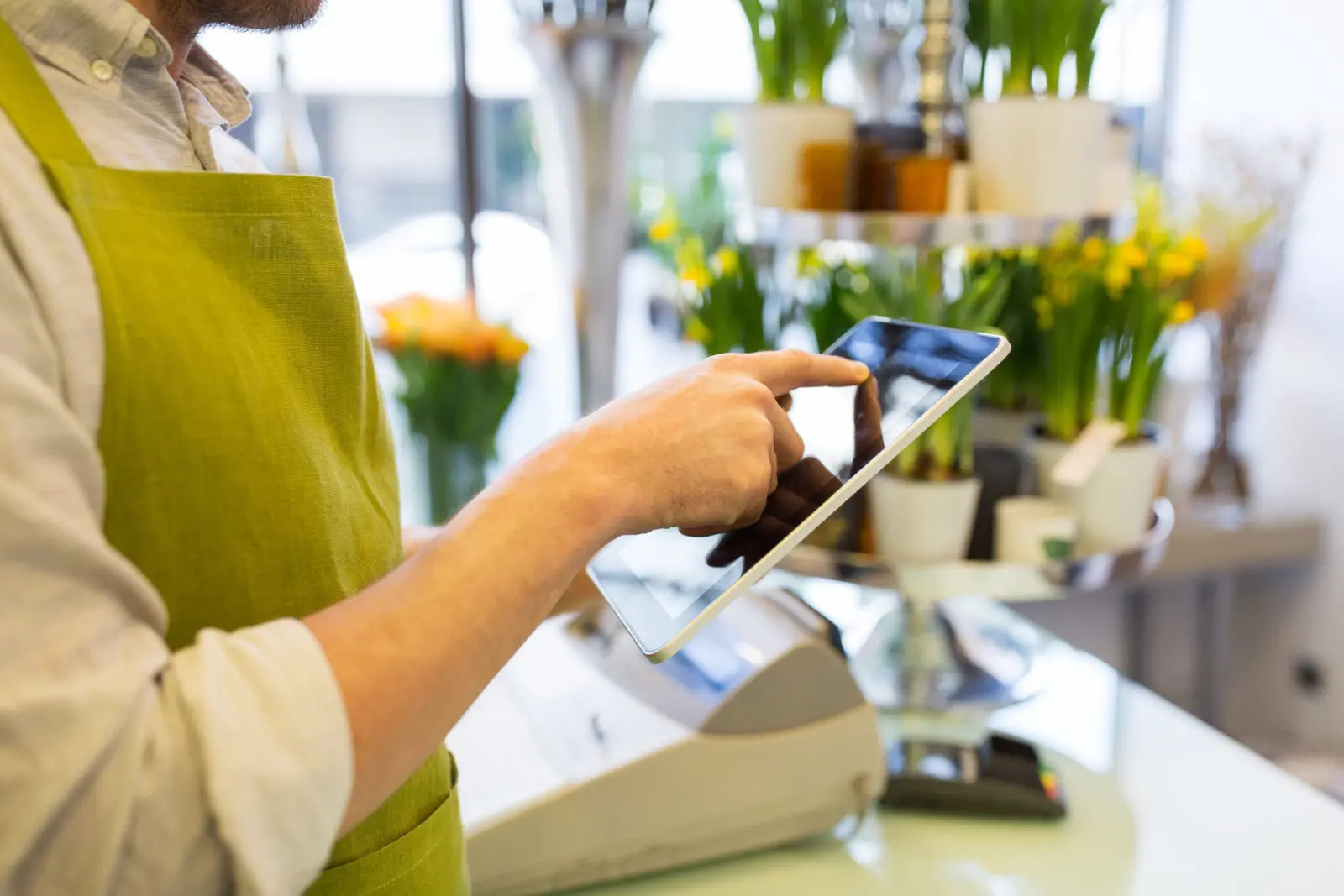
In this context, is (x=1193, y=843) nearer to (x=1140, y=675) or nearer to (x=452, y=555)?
(x=452, y=555)

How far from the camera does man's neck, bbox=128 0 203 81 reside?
62 centimetres

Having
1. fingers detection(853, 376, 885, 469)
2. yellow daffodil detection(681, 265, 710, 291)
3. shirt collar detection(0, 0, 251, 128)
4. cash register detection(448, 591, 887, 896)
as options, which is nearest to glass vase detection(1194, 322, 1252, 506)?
yellow daffodil detection(681, 265, 710, 291)

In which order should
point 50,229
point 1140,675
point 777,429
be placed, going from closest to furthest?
point 50,229, point 777,429, point 1140,675

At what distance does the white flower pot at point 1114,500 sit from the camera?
4.11 ft

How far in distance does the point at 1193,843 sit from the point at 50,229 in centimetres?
100

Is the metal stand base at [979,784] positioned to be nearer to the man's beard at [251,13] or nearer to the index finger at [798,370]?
the index finger at [798,370]

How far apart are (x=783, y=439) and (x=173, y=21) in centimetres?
42

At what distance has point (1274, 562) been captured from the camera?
2400 millimetres

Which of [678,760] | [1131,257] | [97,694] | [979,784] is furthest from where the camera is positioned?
[1131,257]

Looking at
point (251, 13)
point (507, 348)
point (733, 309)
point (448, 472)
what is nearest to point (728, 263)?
point (733, 309)

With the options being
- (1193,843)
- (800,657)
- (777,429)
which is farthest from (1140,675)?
(777,429)

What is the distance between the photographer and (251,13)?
0.65 meters

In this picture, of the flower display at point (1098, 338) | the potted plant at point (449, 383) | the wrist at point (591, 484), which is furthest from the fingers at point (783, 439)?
the potted plant at point (449, 383)

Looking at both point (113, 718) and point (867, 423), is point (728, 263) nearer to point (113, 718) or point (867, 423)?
point (867, 423)
